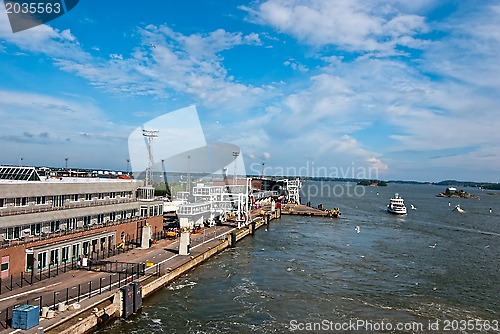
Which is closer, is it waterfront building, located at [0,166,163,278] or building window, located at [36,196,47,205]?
waterfront building, located at [0,166,163,278]

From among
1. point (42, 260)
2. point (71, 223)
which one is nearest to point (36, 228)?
point (42, 260)

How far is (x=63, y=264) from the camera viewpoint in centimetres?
3091

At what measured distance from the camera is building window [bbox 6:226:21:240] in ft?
91.5

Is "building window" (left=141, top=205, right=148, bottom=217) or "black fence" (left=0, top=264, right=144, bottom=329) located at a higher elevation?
"building window" (left=141, top=205, right=148, bottom=217)

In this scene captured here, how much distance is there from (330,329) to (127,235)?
2380cm

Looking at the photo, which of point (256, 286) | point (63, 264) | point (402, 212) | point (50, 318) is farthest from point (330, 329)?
point (402, 212)

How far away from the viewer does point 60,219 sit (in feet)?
107

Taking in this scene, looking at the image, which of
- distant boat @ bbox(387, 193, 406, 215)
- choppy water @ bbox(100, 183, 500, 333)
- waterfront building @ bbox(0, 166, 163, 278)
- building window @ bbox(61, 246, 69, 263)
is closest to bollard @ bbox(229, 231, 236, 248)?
choppy water @ bbox(100, 183, 500, 333)

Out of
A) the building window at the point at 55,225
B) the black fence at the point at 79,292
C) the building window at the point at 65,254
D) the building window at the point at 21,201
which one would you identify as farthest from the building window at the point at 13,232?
the black fence at the point at 79,292

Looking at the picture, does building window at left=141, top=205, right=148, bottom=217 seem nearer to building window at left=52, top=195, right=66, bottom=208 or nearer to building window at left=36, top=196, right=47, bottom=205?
building window at left=52, top=195, right=66, bottom=208

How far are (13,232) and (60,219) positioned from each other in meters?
4.47

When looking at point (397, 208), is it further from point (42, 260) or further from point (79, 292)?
point (79, 292)

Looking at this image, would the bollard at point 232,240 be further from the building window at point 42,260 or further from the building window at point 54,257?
the building window at point 42,260

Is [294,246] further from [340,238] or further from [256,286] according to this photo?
[256,286]
